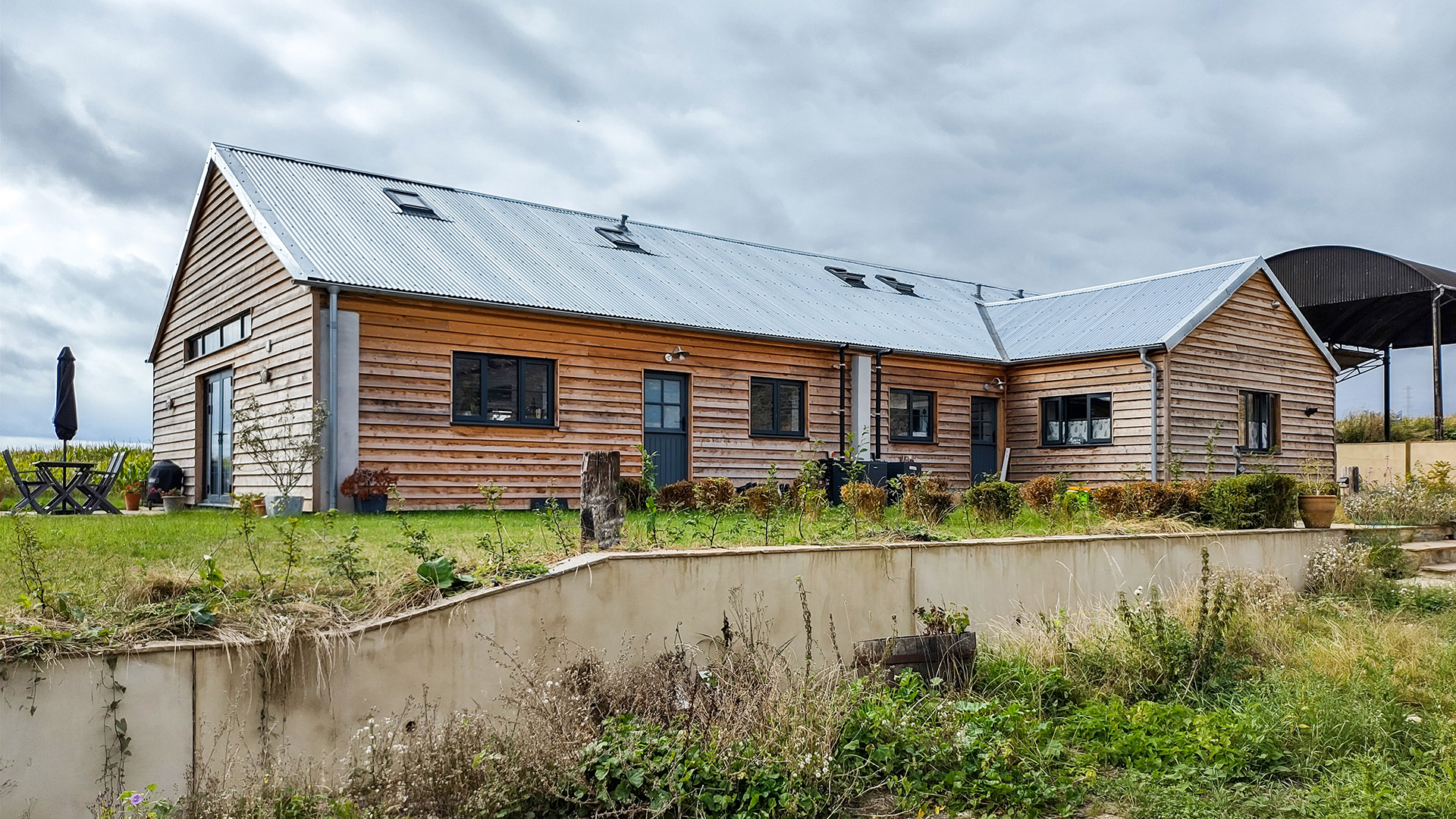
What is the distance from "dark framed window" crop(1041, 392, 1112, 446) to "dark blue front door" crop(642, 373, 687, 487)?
7676 mm

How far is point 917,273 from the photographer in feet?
77.7

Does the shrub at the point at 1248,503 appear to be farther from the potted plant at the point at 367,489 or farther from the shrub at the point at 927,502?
the potted plant at the point at 367,489

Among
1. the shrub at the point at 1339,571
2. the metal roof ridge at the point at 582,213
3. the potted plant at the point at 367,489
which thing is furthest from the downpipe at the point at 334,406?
the shrub at the point at 1339,571

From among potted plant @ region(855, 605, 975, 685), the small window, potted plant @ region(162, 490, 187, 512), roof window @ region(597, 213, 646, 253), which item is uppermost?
roof window @ region(597, 213, 646, 253)

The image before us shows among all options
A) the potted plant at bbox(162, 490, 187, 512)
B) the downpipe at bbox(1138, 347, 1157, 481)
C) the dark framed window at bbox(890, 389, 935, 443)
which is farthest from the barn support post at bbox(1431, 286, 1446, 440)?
the potted plant at bbox(162, 490, 187, 512)

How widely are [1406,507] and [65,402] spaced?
19113 millimetres

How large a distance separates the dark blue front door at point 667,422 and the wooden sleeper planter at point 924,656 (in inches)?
354

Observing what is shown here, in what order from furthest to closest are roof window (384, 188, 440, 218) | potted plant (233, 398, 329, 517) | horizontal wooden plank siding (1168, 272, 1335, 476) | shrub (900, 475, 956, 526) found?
horizontal wooden plank siding (1168, 272, 1335, 476), roof window (384, 188, 440, 218), potted plant (233, 398, 329, 517), shrub (900, 475, 956, 526)

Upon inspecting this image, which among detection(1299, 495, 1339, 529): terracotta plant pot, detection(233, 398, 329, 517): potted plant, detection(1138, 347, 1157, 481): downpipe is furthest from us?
detection(1138, 347, 1157, 481): downpipe

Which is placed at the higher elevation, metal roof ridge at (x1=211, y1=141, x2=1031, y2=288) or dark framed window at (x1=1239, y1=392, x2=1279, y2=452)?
metal roof ridge at (x1=211, y1=141, x2=1031, y2=288)

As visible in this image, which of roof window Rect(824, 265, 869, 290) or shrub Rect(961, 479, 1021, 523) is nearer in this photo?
shrub Rect(961, 479, 1021, 523)

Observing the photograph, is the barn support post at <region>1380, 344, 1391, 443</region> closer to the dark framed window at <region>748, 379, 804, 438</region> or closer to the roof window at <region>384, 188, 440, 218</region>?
the dark framed window at <region>748, 379, 804, 438</region>

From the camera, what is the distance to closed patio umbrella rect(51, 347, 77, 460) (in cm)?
1423

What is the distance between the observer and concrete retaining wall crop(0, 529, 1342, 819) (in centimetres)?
413
